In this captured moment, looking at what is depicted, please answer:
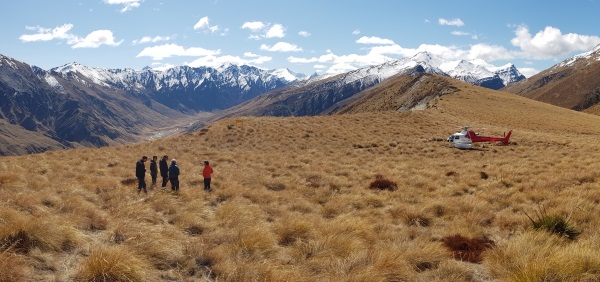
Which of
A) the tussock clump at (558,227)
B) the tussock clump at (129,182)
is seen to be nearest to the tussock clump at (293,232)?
the tussock clump at (558,227)

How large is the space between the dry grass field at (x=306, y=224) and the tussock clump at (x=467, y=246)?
5cm

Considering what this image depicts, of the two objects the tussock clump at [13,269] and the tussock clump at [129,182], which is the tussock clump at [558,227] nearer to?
the tussock clump at [13,269]

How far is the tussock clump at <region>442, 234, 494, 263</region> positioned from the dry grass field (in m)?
0.05

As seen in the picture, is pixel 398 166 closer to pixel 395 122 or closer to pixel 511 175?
pixel 511 175

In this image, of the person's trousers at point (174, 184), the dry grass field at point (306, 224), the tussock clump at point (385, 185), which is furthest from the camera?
the tussock clump at point (385, 185)

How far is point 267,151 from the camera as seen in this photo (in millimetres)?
36625

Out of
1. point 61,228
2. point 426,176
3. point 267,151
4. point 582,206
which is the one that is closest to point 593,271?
point 582,206

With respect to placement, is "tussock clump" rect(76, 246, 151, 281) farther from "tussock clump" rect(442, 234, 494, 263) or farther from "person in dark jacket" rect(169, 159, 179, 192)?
"person in dark jacket" rect(169, 159, 179, 192)

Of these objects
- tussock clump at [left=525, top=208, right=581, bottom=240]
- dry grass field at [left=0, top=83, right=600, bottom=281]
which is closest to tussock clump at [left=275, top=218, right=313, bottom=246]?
dry grass field at [left=0, top=83, right=600, bottom=281]

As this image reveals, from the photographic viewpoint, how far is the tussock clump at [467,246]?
889cm

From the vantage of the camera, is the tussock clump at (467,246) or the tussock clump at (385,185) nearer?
the tussock clump at (467,246)

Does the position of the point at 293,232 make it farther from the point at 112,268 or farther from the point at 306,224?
the point at 112,268

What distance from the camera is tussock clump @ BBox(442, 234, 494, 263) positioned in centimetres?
889

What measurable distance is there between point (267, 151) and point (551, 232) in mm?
28275
